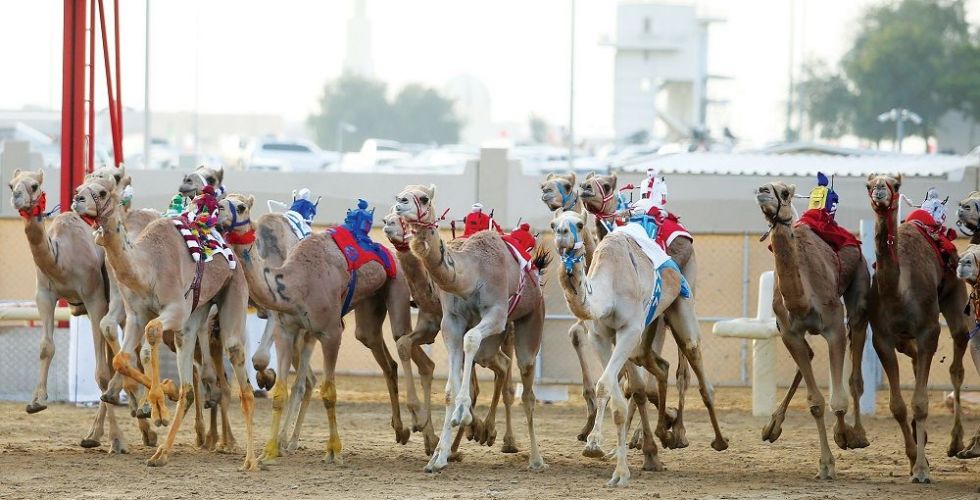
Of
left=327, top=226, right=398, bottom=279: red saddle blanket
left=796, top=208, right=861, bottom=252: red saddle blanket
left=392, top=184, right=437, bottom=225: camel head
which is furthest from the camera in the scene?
left=327, top=226, right=398, bottom=279: red saddle blanket

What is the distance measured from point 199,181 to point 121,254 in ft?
5.99

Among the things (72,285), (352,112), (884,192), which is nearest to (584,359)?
(884,192)

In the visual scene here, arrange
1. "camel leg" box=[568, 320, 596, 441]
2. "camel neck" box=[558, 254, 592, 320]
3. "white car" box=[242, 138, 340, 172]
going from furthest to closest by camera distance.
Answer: "white car" box=[242, 138, 340, 172]
"camel leg" box=[568, 320, 596, 441]
"camel neck" box=[558, 254, 592, 320]

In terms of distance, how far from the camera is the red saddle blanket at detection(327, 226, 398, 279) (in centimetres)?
1432

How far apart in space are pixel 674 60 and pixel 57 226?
265ft

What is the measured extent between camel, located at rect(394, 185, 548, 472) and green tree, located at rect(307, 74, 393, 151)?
4275 inches

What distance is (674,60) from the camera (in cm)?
9312

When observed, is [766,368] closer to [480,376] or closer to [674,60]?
[480,376]

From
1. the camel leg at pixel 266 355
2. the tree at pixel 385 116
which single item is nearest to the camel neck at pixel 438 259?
the camel leg at pixel 266 355

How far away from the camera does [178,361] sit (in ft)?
43.9

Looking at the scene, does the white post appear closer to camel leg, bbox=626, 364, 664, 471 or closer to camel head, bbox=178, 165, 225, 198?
camel leg, bbox=626, 364, 664, 471

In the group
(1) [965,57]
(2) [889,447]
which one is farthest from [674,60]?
(2) [889,447]

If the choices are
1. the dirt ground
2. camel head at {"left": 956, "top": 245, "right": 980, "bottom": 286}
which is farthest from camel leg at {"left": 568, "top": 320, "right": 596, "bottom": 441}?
camel head at {"left": 956, "top": 245, "right": 980, "bottom": 286}

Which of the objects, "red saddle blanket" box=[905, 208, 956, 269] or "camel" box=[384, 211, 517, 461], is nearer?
"camel" box=[384, 211, 517, 461]
